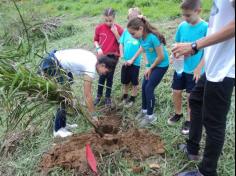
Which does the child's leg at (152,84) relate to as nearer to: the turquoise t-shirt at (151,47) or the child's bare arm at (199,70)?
the turquoise t-shirt at (151,47)

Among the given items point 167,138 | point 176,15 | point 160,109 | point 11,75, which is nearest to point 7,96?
point 11,75

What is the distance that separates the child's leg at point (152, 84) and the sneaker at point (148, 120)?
40mm

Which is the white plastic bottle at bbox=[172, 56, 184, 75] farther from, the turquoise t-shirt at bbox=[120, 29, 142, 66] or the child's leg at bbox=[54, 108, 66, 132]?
the child's leg at bbox=[54, 108, 66, 132]

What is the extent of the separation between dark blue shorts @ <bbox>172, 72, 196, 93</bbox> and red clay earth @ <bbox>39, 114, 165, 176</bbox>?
0.49 metres

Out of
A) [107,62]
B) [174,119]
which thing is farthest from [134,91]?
[174,119]

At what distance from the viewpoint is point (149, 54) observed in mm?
3867

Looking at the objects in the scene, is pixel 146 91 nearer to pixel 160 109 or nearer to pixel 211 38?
pixel 160 109

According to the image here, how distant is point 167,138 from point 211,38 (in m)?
1.53

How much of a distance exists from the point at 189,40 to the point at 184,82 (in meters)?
0.41

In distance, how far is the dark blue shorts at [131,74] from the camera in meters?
4.45

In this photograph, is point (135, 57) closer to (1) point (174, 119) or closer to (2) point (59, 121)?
(1) point (174, 119)

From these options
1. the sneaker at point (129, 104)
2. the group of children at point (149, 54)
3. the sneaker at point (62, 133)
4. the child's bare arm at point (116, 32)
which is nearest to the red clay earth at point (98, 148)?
the sneaker at point (62, 133)

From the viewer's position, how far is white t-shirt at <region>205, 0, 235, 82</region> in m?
2.28

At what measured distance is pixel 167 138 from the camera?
3566 mm
